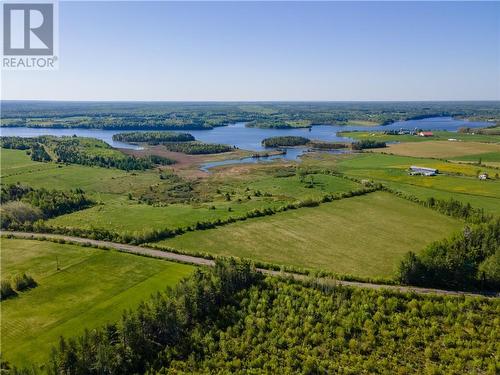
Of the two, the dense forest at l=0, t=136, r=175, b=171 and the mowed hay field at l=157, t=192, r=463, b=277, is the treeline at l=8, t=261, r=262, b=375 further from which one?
the dense forest at l=0, t=136, r=175, b=171

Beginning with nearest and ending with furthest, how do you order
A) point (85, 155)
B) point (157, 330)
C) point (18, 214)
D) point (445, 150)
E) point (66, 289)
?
point (157, 330)
point (66, 289)
point (18, 214)
point (85, 155)
point (445, 150)

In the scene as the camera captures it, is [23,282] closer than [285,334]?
No

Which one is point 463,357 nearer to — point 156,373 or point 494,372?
point 494,372

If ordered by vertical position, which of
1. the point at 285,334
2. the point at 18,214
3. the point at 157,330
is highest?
the point at 18,214

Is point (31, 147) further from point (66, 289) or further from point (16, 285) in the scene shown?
point (66, 289)

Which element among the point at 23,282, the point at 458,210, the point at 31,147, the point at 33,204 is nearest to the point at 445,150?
the point at 458,210

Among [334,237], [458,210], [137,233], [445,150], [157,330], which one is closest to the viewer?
[157,330]

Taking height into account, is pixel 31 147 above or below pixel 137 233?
above

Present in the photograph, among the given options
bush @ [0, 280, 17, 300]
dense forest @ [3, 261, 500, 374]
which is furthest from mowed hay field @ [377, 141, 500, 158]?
bush @ [0, 280, 17, 300]
